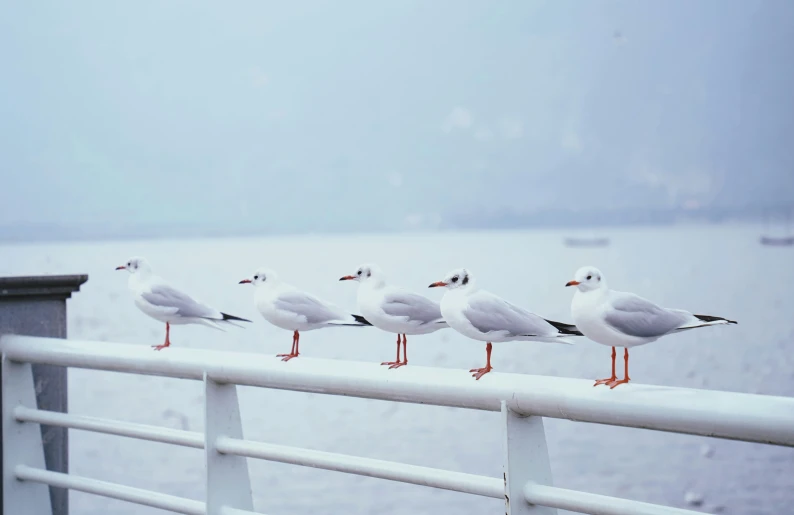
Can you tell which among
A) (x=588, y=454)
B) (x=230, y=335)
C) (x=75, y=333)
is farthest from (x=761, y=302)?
(x=75, y=333)

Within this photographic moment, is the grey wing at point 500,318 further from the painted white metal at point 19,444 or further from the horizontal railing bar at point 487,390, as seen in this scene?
the painted white metal at point 19,444

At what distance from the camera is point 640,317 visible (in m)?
1.49

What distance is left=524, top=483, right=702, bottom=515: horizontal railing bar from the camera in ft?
3.92

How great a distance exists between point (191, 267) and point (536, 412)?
115 ft

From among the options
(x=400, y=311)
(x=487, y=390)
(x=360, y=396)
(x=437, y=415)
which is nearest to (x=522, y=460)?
(x=487, y=390)

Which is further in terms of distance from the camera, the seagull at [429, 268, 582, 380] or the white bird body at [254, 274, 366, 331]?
the white bird body at [254, 274, 366, 331]

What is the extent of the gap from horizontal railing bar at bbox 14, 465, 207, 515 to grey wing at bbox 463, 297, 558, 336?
0.56 metres

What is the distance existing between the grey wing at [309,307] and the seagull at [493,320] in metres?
0.36

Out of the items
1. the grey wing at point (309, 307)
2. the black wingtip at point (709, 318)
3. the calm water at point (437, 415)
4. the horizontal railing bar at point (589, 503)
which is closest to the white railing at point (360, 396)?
the horizontal railing bar at point (589, 503)

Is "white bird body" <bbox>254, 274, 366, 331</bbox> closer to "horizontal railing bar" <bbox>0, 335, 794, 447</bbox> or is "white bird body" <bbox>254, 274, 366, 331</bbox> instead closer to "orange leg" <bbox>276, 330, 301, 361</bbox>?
"orange leg" <bbox>276, 330, 301, 361</bbox>

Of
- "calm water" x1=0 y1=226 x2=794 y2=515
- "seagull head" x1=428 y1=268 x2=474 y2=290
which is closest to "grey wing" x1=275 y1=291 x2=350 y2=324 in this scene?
"seagull head" x1=428 y1=268 x2=474 y2=290

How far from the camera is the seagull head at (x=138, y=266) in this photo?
7.59ft

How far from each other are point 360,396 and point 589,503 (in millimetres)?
514

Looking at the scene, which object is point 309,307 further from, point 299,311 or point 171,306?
point 171,306
